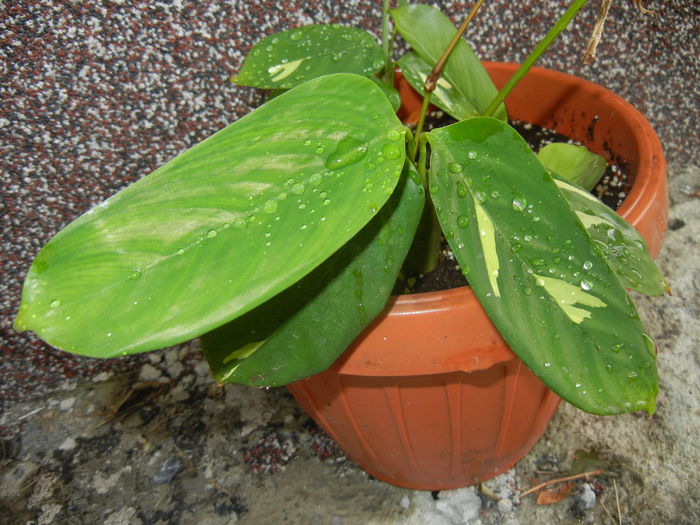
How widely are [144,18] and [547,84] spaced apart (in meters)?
0.61

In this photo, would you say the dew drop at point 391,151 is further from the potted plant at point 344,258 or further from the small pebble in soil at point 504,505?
the small pebble in soil at point 504,505

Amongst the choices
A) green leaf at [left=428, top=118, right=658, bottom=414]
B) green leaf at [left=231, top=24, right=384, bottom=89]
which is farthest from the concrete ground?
green leaf at [left=428, top=118, right=658, bottom=414]

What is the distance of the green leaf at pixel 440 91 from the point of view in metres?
0.67

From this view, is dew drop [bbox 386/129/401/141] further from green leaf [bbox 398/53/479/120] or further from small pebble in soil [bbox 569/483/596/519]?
small pebble in soil [bbox 569/483/596/519]

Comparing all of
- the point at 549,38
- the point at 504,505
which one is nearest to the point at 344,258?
the point at 549,38

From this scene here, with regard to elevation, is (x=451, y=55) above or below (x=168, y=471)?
above

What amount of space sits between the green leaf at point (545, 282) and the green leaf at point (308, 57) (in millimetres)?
260

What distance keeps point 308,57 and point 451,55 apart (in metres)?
0.18

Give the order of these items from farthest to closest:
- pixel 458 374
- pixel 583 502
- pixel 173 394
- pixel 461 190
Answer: pixel 173 394 → pixel 583 502 → pixel 458 374 → pixel 461 190

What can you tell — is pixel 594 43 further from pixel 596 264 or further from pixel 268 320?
pixel 268 320

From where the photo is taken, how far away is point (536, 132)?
2.75 feet

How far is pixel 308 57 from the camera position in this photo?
0.69m

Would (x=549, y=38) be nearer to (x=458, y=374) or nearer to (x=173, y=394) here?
(x=458, y=374)

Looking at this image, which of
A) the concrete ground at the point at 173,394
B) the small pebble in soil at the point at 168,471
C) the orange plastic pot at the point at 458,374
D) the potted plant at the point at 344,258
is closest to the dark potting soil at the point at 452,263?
the orange plastic pot at the point at 458,374
